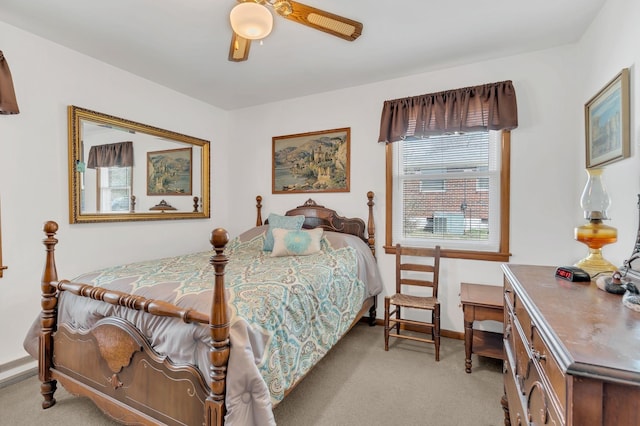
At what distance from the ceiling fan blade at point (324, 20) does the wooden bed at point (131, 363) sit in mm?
1341

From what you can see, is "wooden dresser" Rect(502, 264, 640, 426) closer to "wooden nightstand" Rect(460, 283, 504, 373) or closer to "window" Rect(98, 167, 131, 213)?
"wooden nightstand" Rect(460, 283, 504, 373)

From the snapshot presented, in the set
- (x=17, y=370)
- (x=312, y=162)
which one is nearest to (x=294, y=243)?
(x=312, y=162)

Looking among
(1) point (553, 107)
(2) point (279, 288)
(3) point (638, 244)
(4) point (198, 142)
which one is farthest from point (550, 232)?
(4) point (198, 142)

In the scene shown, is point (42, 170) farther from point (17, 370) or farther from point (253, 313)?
point (253, 313)

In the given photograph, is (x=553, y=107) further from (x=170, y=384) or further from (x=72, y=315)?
(x=72, y=315)

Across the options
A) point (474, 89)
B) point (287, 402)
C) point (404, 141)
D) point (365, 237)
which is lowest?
point (287, 402)

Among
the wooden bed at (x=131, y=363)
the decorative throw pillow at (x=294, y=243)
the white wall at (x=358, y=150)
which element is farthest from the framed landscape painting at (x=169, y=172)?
the wooden bed at (x=131, y=363)

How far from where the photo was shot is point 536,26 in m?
2.20

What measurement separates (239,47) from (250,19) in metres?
0.45

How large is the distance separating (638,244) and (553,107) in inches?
67.1

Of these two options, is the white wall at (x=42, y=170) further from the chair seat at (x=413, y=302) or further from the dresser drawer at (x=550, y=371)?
the dresser drawer at (x=550, y=371)

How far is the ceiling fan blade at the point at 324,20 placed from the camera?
167 centimetres

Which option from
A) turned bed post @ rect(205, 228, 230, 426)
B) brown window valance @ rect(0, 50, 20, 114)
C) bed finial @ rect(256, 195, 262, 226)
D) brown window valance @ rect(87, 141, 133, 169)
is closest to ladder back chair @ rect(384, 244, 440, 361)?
turned bed post @ rect(205, 228, 230, 426)

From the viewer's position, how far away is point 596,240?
1378 mm
